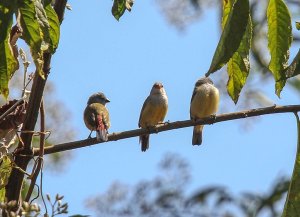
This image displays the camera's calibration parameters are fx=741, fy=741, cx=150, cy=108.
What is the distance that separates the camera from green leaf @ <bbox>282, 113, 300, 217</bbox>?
6.85ft

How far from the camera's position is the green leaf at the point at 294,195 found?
2089 millimetres

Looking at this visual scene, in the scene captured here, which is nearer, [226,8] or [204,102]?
[226,8]

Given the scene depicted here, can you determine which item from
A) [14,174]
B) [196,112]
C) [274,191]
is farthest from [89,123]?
[14,174]

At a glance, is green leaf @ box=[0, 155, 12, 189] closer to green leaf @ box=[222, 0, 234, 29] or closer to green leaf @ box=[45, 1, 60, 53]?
green leaf @ box=[45, 1, 60, 53]

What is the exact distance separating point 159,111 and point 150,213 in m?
3.71

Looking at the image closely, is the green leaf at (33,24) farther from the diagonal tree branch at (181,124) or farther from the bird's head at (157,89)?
the bird's head at (157,89)

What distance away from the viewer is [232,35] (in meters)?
1.92

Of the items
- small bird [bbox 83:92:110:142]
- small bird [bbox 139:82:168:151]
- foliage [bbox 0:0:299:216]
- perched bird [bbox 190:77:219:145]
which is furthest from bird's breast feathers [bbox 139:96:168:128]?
foliage [bbox 0:0:299:216]

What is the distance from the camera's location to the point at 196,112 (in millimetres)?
8203

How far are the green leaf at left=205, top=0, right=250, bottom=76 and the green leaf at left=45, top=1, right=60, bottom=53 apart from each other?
49cm

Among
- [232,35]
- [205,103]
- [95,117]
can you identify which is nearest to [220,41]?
[232,35]

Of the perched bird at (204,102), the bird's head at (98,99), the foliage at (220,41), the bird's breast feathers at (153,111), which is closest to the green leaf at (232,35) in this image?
the foliage at (220,41)

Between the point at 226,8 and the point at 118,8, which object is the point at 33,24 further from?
the point at 226,8

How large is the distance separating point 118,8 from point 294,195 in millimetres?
803
